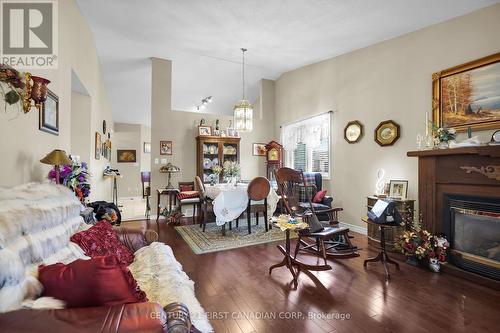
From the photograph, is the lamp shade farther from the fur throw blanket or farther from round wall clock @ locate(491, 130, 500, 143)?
round wall clock @ locate(491, 130, 500, 143)

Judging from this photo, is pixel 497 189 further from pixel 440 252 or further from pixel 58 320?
pixel 58 320

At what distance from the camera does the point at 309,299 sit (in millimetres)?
2078

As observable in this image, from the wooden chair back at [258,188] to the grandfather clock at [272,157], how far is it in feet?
5.61

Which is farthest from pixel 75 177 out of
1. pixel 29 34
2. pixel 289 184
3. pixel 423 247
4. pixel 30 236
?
pixel 423 247

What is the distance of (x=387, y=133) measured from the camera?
3.75m

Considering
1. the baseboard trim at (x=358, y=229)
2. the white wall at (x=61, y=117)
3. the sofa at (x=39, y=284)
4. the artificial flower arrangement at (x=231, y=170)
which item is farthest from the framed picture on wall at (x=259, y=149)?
the sofa at (x=39, y=284)

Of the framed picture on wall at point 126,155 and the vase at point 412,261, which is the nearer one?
the vase at point 412,261

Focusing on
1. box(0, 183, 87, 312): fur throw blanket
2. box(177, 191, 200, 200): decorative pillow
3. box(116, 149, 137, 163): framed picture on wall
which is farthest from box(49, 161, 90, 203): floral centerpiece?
box(116, 149, 137, 163): framed picture on wall

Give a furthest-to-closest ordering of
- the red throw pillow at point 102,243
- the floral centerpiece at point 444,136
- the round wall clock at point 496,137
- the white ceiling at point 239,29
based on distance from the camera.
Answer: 1. the white ceiling at point 239,29
2. the floral centerpiece at point 444,136
3. the round wall clock at point 496,137
4. the red throw pillow at point 102,243

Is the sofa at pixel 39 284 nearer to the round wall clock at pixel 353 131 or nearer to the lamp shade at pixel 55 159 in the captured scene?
the lamp shade at pixel 55 159

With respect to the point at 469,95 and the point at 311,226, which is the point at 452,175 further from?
the point at 311,226

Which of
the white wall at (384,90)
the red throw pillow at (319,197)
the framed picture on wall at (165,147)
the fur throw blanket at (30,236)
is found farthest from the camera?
the framed picture on wall at (165,147)

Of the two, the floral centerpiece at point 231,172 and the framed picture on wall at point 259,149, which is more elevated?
the framed picture on wall at point 259,149

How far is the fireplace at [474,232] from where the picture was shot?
2.33 m
